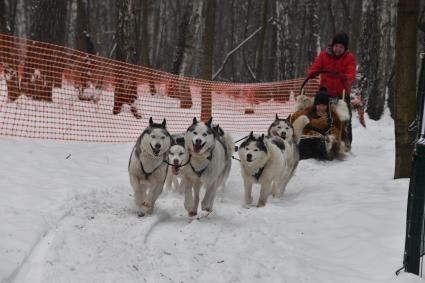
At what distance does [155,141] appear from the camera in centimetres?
509

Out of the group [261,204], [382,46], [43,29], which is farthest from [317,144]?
[43,29]

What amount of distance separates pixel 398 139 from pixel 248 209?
2.25 m

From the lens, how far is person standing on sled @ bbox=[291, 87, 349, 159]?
8680mm

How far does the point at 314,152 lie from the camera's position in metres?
8.73

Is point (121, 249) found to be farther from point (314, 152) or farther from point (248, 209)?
point (314, 152)

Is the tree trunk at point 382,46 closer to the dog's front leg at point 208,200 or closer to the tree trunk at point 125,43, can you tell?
the tree trunk at point 125,43

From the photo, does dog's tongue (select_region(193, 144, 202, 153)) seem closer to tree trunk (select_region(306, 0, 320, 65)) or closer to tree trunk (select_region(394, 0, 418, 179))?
tree trunk (select_region(394, 0, 418, 179))

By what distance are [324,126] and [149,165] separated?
4.62 meters

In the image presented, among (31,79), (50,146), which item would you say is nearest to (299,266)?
(50,146)

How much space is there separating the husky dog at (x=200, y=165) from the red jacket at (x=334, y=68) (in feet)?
13.2

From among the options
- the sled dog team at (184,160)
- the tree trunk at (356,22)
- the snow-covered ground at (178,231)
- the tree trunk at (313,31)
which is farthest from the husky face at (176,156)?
the tree trunk at (313,31)

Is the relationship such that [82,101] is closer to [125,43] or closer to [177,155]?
[125,43]

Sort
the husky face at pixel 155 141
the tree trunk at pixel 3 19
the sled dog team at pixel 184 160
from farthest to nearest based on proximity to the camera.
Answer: the tree trunk at pixel 3 19, the sled dog team at pixel 184 160, the husky face at pixel 155 141

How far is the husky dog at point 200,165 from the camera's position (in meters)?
5.28
